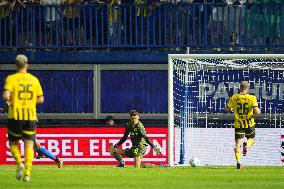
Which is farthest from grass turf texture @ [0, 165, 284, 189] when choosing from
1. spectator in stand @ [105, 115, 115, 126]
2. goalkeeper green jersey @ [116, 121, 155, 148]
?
spectator in stand @ [105, 115, 115, 126]

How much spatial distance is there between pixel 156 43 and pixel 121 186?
1341 centimetres

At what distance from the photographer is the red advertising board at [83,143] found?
25.9 metres

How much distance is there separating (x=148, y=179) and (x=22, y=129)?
88.2 inches

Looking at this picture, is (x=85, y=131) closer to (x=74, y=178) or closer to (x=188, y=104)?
(x=188, y=104)

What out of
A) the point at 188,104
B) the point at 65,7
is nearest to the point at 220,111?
the point at 188,104

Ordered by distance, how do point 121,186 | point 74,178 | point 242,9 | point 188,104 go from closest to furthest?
point 121,186, point 74,178, point 188,104, point 242,9

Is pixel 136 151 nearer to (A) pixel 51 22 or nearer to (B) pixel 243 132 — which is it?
(B) pixel 243 132

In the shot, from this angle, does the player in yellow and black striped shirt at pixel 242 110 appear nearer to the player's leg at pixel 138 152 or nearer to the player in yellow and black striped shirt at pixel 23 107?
the player's leg at pixel 138 152

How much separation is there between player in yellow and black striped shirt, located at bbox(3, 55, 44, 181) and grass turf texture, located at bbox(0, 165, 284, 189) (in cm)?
45

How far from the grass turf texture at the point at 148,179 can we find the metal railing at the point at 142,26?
9006mm

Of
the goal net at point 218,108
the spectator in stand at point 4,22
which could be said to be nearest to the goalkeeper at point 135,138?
the goal net at point 218,108

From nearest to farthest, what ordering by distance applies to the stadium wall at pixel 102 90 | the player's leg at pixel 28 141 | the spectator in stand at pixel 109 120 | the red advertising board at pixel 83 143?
the player's leg at pixel 28 141 < the red advertising board at pixel 83 143 < the spectator in stand at pixel 109 120 < the stadium wall at pixel 102 90

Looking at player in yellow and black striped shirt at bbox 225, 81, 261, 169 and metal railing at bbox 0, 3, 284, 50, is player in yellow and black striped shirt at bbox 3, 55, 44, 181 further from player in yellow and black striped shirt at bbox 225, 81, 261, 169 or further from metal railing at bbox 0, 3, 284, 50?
metal railing at bbox 0, 3, 284, 50

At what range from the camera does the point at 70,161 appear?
26.0 meters
